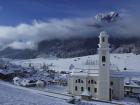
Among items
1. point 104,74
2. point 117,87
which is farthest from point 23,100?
point 117,87

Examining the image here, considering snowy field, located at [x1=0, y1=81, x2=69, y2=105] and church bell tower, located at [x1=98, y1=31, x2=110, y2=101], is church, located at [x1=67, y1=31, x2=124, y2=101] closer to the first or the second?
church bell tower, located at [x1=98, y1=31, x2=110, y2=101]

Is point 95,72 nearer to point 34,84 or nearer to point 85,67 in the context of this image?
point 85,67

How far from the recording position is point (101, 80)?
5622 cm

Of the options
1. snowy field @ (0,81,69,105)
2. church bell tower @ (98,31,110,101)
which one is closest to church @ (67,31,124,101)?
church bell tower @ (98,31,110,101)

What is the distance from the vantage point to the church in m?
55.8

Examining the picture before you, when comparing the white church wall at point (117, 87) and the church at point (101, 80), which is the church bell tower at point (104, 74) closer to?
the church at point (101, 80)

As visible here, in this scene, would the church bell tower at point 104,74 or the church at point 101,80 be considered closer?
the church bell tower at point 104,74

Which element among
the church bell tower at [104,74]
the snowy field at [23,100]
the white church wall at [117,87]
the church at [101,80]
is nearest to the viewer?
the snowy field at [23,100]

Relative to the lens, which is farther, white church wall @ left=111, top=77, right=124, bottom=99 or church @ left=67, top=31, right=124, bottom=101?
white church wall @ left=111, top=77, right=124, bottom=99

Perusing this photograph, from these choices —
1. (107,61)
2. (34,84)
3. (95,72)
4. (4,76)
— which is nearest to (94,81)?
(95,72)

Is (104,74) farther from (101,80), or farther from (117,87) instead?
(117,87)

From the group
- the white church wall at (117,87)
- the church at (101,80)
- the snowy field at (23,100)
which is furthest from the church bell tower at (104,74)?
the snowy field at (23,100)

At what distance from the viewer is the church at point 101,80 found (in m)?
55.8

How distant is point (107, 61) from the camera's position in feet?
186
